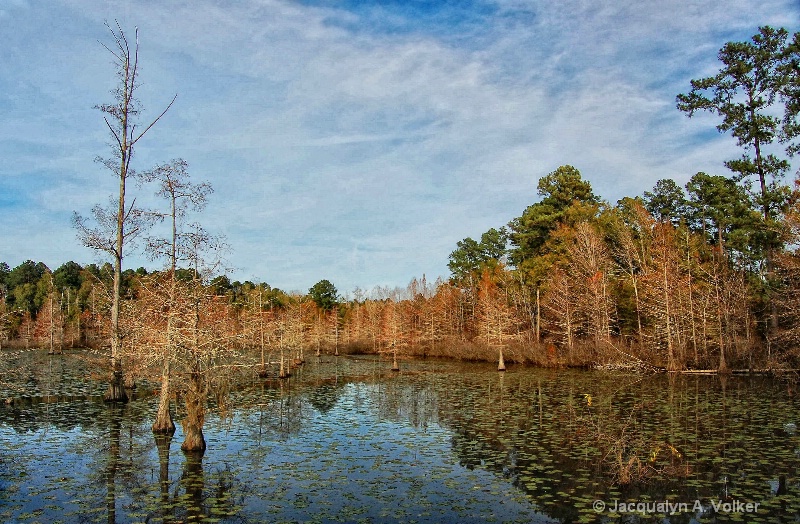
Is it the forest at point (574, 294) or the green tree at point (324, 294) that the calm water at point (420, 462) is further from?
the green tree at point (324, 294)

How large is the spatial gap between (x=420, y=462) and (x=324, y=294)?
85811 millimetres

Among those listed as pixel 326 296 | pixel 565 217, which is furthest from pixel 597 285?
pixel 326 296

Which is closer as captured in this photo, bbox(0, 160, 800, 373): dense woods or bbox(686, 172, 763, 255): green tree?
bbox(0, 160, 800, 373): dense woods

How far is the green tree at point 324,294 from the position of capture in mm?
96125

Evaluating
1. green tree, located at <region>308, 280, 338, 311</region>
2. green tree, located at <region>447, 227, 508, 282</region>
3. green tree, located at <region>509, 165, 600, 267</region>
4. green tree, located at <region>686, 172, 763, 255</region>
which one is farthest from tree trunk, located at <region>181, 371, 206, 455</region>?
green tree, located at <region>308, 280, 338, 311</region>

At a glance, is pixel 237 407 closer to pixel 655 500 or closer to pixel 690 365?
pixel 655 500

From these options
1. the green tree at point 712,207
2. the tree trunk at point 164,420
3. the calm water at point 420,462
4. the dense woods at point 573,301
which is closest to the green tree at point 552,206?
the dense woods at point 573,301

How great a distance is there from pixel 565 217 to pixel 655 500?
48478mm

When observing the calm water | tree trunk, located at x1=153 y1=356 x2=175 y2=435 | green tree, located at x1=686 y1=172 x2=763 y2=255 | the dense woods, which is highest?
green tree, located at x1=686 y1=172 x2=763 y2=255

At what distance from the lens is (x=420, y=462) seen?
1291 centimetres

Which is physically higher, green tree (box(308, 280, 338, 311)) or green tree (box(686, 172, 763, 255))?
green tree (box(686, 172, 763, 255))

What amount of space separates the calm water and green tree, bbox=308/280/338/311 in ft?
237

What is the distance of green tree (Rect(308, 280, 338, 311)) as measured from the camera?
9612cm

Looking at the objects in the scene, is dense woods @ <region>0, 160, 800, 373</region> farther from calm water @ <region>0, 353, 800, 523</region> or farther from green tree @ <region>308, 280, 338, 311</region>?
green tree @ <region>308, 280, 338, 311</region>
